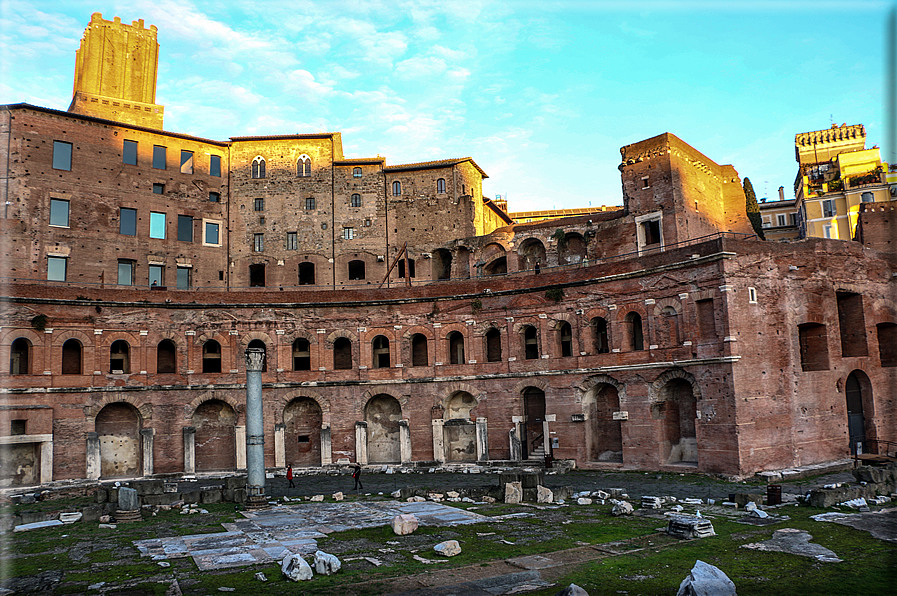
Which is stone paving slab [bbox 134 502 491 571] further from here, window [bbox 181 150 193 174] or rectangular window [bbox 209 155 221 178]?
rectangular window [bbox 209 155 221 178]

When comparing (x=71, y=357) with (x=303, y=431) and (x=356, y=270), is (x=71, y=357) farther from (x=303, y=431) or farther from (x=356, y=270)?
(x=356, y=270)

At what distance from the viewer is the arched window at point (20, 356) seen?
3112 centimetres

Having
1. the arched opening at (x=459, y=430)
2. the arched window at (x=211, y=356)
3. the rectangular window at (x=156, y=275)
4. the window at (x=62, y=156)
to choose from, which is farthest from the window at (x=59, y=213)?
the arched opening at (x=459, y=430)

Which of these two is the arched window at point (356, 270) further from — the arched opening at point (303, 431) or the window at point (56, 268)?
the window at point (56, 268)

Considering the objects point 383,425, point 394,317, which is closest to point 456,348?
point 394,317

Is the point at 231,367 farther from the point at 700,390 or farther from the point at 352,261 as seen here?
the point at 700,390

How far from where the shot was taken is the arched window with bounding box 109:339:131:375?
110 feet

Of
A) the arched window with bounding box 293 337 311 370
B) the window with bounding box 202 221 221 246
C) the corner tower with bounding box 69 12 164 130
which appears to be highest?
the corner tower with bounding box 69 12 164 130

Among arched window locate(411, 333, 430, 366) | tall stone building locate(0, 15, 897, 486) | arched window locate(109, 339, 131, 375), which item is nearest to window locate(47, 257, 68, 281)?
tall stone building locate(0, 15, 897, 486)

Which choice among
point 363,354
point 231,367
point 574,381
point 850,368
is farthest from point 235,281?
point 850,368

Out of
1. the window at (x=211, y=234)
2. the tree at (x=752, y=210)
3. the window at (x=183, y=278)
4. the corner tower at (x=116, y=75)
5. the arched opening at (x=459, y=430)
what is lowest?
the arched opening at (x=459, y=430)

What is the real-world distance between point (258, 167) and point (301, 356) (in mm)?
14874

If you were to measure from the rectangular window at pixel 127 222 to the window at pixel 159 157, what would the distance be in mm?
3263

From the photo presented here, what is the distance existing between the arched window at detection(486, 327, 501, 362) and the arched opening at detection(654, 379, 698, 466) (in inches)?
369
